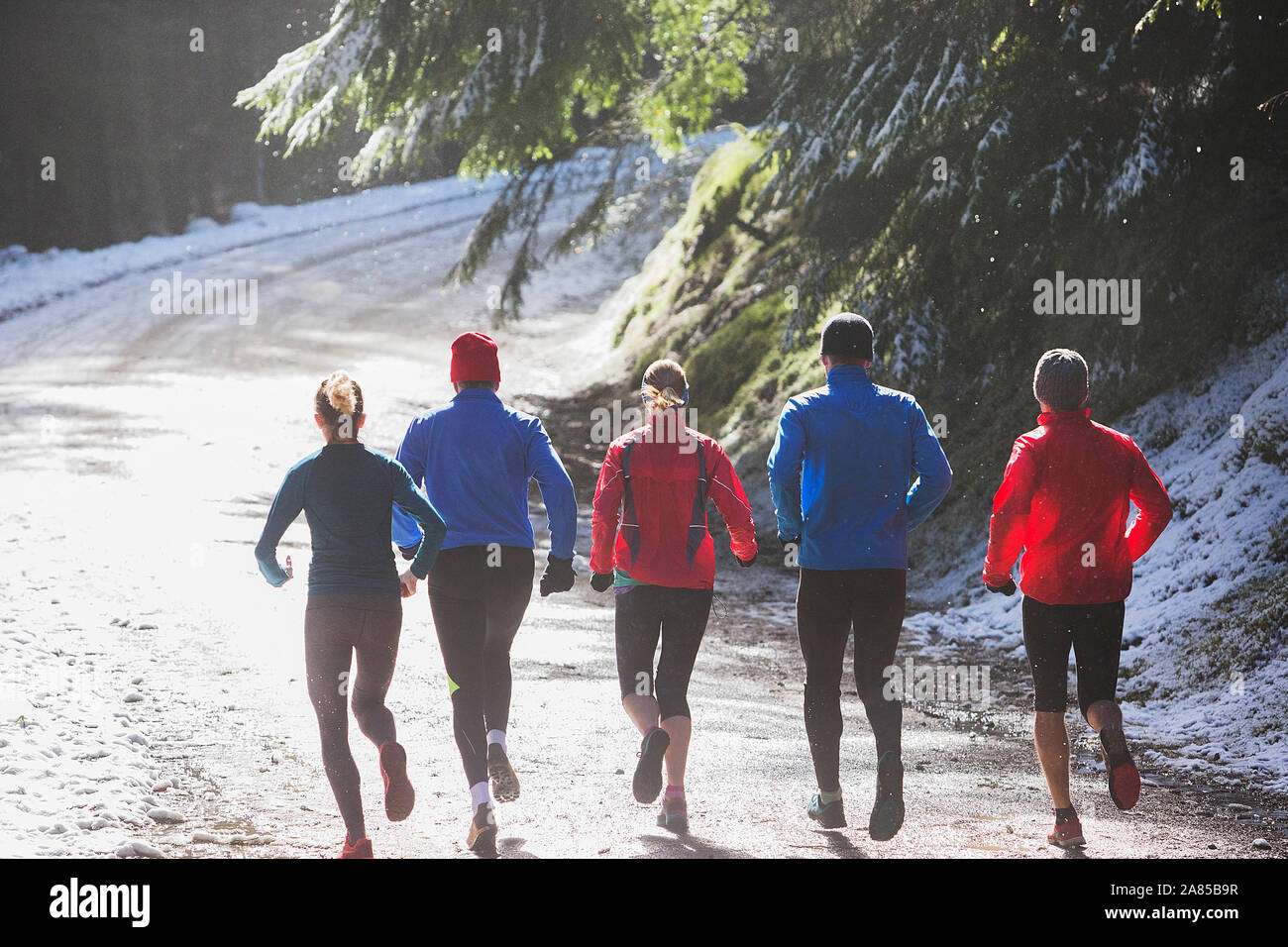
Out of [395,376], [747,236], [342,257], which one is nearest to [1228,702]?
[747,236]

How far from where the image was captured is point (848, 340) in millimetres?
5867

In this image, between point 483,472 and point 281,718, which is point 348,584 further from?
point 281,718

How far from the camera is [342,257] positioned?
106ft

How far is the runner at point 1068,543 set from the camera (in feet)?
18.1

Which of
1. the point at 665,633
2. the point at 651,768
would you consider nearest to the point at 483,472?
the point at 665,633

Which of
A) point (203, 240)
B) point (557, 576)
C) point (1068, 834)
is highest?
point (203, 240)

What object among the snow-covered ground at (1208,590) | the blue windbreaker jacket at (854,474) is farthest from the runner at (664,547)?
the snow-covered ground at (1208,590)

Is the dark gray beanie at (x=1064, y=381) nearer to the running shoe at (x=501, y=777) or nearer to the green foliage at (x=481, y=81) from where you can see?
the running shoe at (x=501, y=777)

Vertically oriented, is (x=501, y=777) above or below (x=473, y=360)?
below

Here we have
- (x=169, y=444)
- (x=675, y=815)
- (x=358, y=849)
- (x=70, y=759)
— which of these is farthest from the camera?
(x=169, y=444)

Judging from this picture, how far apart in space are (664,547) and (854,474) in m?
0.87

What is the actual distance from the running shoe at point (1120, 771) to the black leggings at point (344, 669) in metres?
2.80

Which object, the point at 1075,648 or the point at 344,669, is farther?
the point at 1075,648
